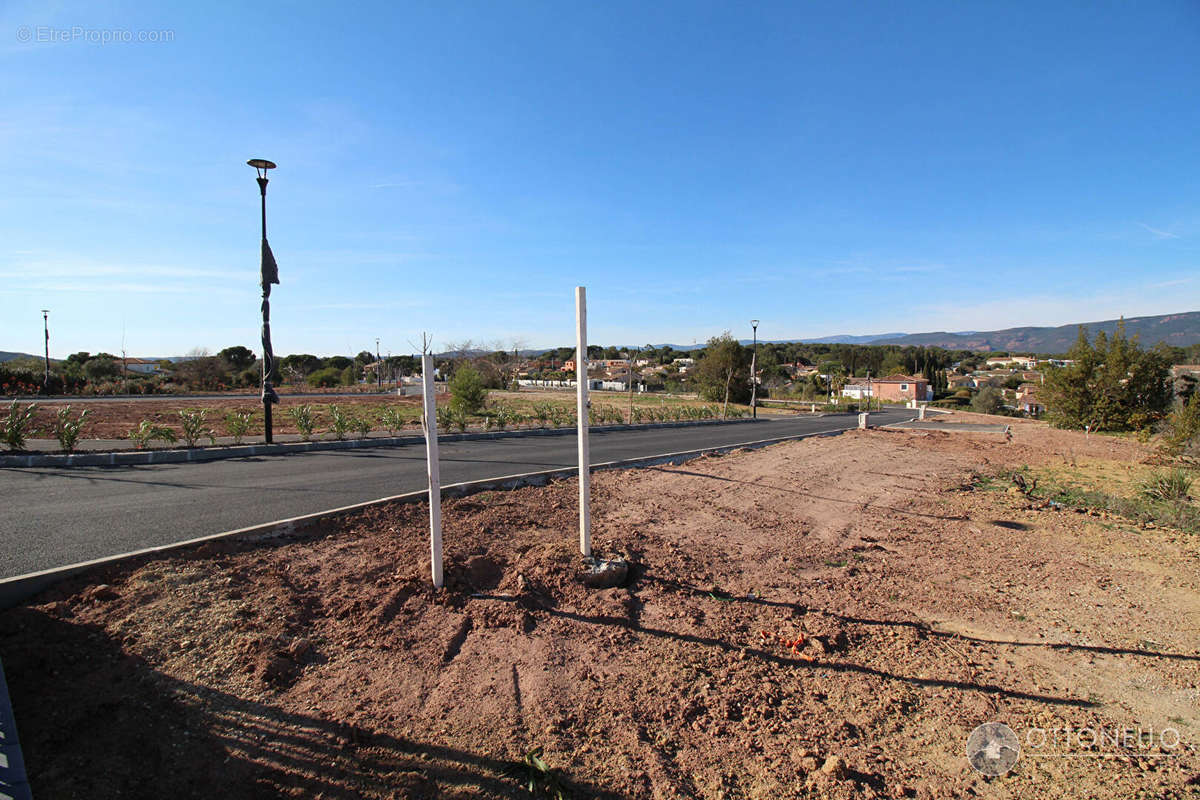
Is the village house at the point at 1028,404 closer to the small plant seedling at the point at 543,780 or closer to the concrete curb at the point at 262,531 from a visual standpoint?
the concrete curb at the point at 262,531

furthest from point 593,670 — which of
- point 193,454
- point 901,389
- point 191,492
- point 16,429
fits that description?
point 901,389

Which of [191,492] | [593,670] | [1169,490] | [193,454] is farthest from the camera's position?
[193,454]

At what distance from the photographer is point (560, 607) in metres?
4.22

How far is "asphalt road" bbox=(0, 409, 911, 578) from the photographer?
16.5 ft

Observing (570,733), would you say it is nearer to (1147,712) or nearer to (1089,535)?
(1147,712)

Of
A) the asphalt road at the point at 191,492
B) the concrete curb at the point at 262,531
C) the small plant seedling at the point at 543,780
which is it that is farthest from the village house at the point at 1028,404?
the small plant seedling at the point at 543,780

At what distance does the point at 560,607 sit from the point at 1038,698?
3299 millimetres

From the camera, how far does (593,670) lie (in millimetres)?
3469

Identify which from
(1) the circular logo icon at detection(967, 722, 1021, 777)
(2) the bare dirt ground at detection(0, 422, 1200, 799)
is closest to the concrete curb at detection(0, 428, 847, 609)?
(2) the bare dirt ground at detection(0, 422, 1200, 799)

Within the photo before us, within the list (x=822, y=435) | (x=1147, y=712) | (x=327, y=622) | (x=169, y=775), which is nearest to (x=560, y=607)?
(x=327, y=622)

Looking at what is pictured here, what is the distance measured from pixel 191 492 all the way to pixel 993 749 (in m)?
8.96

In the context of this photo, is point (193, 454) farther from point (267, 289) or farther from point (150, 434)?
point (267, 289)
